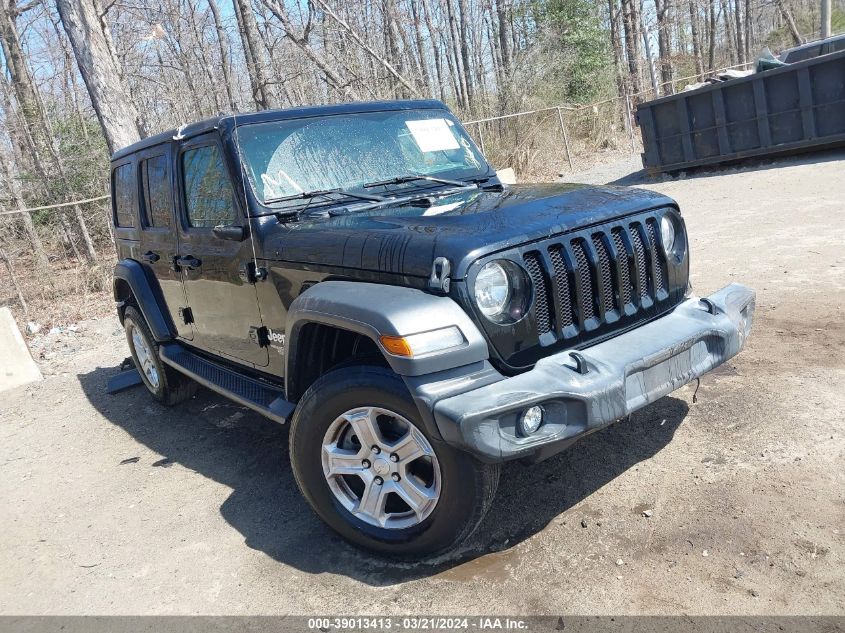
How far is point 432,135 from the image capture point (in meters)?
4.27

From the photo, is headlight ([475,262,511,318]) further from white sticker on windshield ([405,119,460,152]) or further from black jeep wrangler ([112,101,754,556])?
white sticker on windshield ([405,119,460,152])

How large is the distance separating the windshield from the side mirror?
20 cm

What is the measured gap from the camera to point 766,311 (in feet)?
17.6

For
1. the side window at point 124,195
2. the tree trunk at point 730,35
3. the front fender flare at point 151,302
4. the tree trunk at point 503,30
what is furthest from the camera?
the tree trunk at point 730,35

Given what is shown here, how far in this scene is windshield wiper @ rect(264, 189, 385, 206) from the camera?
3646 millimetres

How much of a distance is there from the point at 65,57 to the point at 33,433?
846 inches

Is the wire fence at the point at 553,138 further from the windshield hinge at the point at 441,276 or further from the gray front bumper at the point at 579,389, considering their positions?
the windshield hinge at the point at 441,276

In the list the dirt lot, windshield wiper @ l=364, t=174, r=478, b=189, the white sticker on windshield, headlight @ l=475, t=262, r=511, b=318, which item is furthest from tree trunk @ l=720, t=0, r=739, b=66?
headlight @ l=475, t=262, r=511, b=318

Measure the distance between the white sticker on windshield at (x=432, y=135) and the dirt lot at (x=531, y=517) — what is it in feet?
6.53

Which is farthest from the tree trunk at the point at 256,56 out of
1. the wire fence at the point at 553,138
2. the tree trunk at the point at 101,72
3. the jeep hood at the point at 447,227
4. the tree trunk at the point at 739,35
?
the tree trunk at the point at 739,35

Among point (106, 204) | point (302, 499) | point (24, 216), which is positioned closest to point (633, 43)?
point (106, 204)

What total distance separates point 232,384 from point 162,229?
1.36m

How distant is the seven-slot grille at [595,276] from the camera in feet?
9.42

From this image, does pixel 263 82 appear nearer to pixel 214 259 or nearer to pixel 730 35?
pixel 214 259
